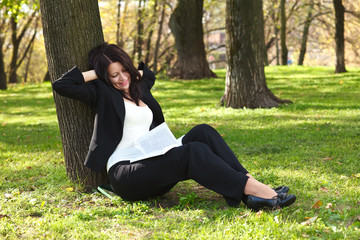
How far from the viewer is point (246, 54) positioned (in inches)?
370

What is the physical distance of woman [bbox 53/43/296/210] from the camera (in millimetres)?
3639

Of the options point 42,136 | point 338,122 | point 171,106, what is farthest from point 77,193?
point 171,106

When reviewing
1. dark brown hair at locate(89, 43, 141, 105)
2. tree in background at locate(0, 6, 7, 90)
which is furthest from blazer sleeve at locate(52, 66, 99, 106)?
tree in background at locate(0, 6, 7, 90)

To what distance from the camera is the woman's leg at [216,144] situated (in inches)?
154

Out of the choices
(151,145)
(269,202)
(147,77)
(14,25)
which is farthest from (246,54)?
(14,25)

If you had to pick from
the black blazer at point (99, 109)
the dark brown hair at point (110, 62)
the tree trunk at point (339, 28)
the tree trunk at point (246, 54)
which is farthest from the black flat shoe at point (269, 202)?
the tree trunk at point (339, 28)

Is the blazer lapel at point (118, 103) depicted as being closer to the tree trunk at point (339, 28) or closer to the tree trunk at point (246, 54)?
the tree trunk at point (246, 54)

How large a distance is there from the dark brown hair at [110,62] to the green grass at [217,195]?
1145 mm

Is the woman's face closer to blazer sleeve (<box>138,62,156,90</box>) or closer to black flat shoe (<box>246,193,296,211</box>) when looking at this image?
blazer sleeve (<box>138,62,156,90</box>)

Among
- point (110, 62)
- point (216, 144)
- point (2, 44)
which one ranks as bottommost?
point (216, 144)

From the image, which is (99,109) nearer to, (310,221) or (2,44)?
(310,221)

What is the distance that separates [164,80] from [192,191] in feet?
41.5

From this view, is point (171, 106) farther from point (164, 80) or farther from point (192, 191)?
point (192, 191)

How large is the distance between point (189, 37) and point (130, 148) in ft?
41.6
